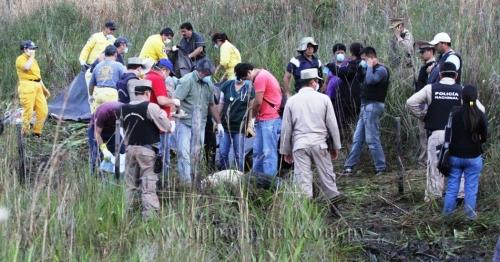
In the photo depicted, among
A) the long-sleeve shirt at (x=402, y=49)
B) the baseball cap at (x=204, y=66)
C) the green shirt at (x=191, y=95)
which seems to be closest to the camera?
the baseball cap at (x=204, y=66)

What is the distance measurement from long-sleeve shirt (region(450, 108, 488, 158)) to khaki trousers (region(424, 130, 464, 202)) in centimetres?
72

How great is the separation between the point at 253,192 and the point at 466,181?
2285 millimetres

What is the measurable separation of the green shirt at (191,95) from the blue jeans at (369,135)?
2.06m

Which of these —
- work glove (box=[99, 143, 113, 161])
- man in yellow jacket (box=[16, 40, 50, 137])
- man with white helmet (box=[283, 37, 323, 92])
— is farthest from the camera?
man in yellow jacket (box=[16, 40, 50, 137])

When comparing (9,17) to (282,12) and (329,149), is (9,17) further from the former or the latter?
(329,149)

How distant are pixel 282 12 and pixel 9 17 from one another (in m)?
6.56

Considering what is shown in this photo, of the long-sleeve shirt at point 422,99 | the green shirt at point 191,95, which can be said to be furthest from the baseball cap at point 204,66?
the long-sleeve shirt at point 422,99

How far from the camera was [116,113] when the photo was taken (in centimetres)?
930

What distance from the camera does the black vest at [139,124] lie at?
8703 millimetres

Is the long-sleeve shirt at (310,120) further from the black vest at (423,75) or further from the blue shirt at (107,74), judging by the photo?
the blue shirt at (107,74)

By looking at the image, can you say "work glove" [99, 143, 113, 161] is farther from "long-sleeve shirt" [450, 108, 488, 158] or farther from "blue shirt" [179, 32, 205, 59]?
"blue shirt" [179, 32, 205, 59]

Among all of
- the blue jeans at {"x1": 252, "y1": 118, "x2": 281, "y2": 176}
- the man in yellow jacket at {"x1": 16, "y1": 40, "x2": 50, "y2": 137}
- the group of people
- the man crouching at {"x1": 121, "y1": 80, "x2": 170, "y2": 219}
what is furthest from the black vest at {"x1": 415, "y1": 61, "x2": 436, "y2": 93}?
the man in yellow jacket at {"x1": 16, "y1": 40, "x2": 50, "y2": 137}

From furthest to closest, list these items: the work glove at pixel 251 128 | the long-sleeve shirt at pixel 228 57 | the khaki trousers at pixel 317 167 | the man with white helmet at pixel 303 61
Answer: the long-sleeve shirt at pixel 228 57 < the man with white helmet at pixel 303 61 < the work glove at pixel 251 128 < the khaki trousers at pixel 317 167

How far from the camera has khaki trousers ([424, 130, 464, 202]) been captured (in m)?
9.64
